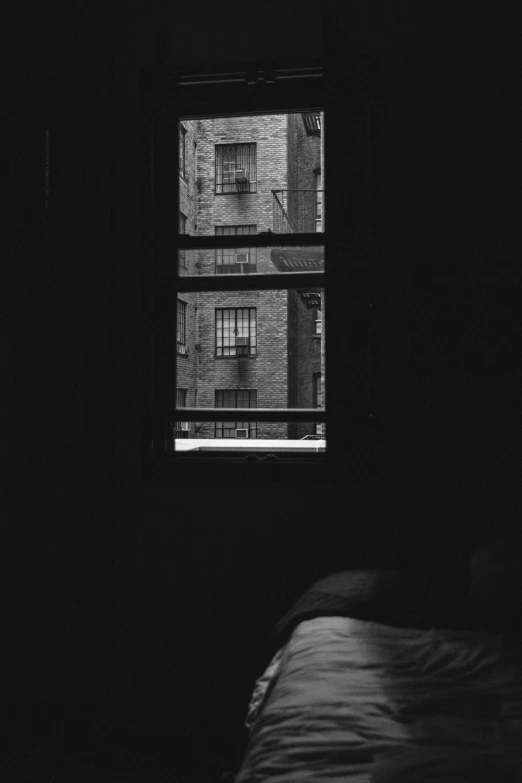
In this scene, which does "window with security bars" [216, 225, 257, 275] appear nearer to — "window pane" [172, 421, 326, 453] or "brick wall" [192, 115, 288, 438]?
"brick wall" [192, 115, 288, 438]

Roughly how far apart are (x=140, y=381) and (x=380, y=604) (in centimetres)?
131

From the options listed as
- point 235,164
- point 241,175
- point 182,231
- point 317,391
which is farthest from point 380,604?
point 241,175

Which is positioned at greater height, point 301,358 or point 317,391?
point 301,358

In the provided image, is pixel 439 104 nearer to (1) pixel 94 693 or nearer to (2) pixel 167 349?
(2) pixel 167 349

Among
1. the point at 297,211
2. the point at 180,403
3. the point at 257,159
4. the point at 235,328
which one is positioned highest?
the point at 257,159

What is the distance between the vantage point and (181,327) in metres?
2.60

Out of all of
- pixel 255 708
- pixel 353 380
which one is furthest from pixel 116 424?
pixel 255 708

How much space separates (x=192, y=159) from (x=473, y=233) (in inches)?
58.2

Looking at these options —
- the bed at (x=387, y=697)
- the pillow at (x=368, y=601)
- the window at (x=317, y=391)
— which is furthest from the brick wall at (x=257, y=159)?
the bed at (x=387, y=697)

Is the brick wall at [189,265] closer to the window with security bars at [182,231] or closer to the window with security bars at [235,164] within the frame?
the window with security bars at [182,231]

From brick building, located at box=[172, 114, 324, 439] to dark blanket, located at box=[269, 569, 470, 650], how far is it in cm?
89

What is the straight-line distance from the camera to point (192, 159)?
299 centimetres

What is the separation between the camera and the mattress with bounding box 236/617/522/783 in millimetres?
948

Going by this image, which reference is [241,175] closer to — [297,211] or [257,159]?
[257,159]
